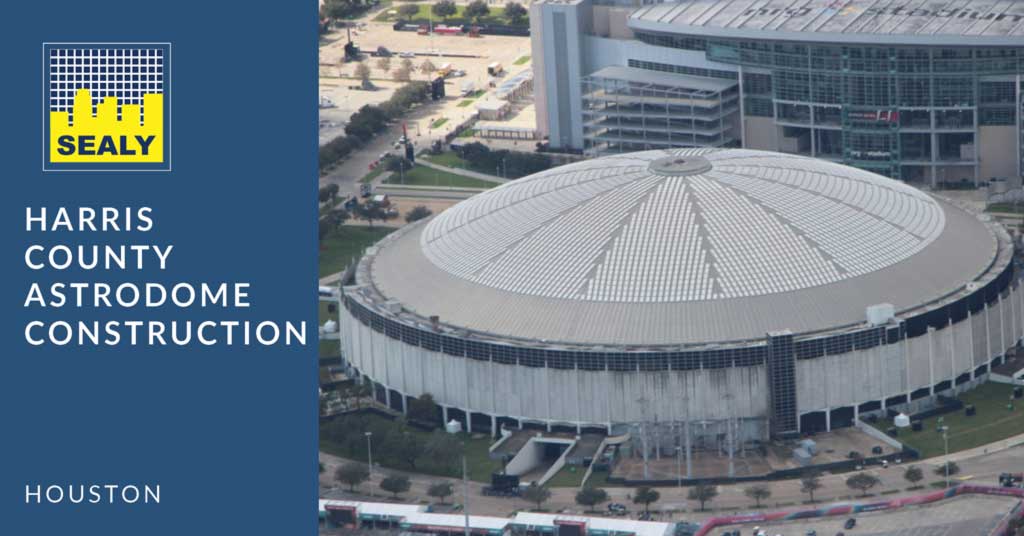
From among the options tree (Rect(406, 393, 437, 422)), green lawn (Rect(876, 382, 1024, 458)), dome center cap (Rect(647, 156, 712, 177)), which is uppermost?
dome center cap (Rect(647, 156, 712, 177))

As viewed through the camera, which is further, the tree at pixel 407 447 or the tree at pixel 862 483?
the tree at pixel 407 447

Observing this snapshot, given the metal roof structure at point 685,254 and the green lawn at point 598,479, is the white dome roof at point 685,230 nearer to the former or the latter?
the metal roof structure at point 685,254

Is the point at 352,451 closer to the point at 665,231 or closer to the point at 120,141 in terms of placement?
the point at 665,231

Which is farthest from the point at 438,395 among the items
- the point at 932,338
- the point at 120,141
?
the point at 120,141

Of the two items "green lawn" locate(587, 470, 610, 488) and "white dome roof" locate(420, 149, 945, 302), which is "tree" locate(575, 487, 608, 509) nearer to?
"green lawn" locate(587, 470, 610, 488)

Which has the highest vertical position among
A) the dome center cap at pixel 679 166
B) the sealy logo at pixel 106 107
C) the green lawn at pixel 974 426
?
the sealy logo at pixel 106 107

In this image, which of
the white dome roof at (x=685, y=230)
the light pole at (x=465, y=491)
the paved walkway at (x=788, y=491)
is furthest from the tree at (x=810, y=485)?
the light pole at (x=465, y=491)

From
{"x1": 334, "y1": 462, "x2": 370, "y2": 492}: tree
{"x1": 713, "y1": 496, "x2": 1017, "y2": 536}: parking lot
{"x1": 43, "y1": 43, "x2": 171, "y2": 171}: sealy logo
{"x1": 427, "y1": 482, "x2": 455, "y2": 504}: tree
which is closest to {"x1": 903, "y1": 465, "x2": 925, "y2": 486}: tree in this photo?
{"x1": 713, "y1": 496, "x2": 1017, "y2": 536}: parking lot
